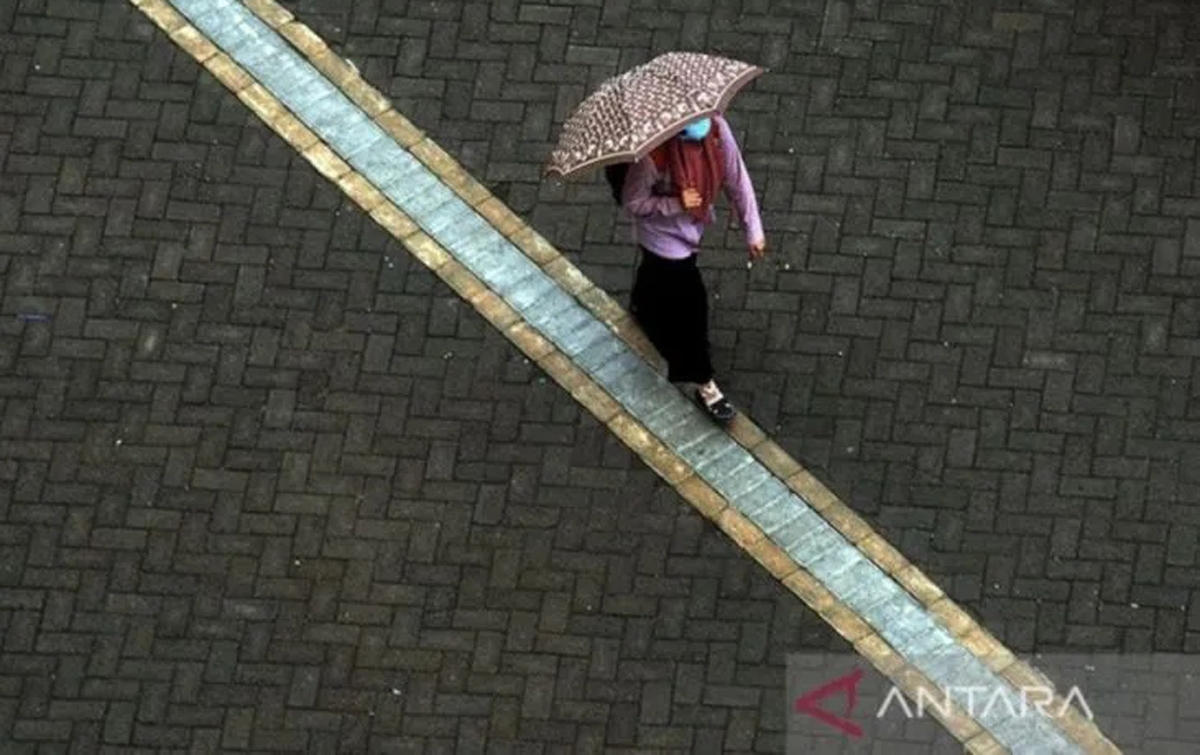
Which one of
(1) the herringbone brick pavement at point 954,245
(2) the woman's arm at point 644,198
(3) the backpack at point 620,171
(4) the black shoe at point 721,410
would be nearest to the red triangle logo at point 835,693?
(1) the herringbone brick pavement at point 954,245

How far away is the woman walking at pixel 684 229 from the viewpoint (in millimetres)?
A: 9820

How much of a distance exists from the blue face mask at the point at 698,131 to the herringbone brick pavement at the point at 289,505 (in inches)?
60.1

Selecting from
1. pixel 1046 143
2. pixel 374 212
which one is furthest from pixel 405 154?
pixel 1046 143

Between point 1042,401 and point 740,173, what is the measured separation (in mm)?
1694

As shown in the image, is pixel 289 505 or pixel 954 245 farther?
pixel 954 245

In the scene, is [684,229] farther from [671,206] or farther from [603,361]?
[603,361]

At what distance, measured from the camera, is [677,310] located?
10359 mm

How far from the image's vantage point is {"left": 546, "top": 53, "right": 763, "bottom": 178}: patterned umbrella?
9484mm

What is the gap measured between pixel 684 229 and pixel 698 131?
0.50 meters

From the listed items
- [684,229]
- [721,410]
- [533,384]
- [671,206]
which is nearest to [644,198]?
[671,206]

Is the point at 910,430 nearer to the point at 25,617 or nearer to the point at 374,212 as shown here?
the point at 374,212

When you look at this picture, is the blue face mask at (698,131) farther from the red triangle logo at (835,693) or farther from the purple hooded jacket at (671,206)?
the red triangle logo at (835,693)

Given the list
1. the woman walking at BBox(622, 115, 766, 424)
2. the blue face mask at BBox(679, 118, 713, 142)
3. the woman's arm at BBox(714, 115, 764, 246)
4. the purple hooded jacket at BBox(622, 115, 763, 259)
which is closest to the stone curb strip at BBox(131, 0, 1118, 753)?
the woman walking at BBox(622, 115, 766, 424)

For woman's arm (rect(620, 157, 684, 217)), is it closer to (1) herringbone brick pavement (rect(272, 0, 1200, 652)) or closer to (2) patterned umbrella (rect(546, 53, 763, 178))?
(2) patterned umbrella (rect(546, 53, 763, 178))
